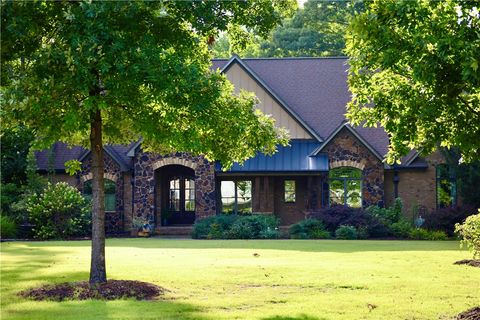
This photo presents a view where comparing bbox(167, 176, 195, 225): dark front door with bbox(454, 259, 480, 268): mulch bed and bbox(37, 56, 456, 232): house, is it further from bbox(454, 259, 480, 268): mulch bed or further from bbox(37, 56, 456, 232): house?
bbox(454, 259, 480, 268): mulch bed

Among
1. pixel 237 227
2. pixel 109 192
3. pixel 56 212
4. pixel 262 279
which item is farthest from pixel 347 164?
pixel 262 279

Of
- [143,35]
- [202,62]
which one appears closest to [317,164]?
[202,62]

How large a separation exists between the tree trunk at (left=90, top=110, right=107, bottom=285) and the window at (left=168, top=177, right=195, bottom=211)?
20.3 meters

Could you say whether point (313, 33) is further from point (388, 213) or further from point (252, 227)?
point (252, 227)

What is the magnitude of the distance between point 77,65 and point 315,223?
19.0 metres

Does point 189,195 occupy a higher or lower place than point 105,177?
lower

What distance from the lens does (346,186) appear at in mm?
32156

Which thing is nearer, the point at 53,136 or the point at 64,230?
the point at 53,136

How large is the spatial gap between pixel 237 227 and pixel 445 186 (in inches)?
376

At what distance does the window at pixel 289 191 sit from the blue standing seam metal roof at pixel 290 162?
5.01ft

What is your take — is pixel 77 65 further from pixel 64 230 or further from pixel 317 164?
pixel 317 164

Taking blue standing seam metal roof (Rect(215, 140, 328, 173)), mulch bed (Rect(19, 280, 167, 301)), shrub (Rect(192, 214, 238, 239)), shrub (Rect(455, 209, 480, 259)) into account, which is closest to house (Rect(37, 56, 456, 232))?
blue standing seam metal roof (Rect(215, 140, 328, 173))

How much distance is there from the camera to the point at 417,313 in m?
11.5

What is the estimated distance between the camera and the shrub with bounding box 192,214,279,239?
95.1 feet
